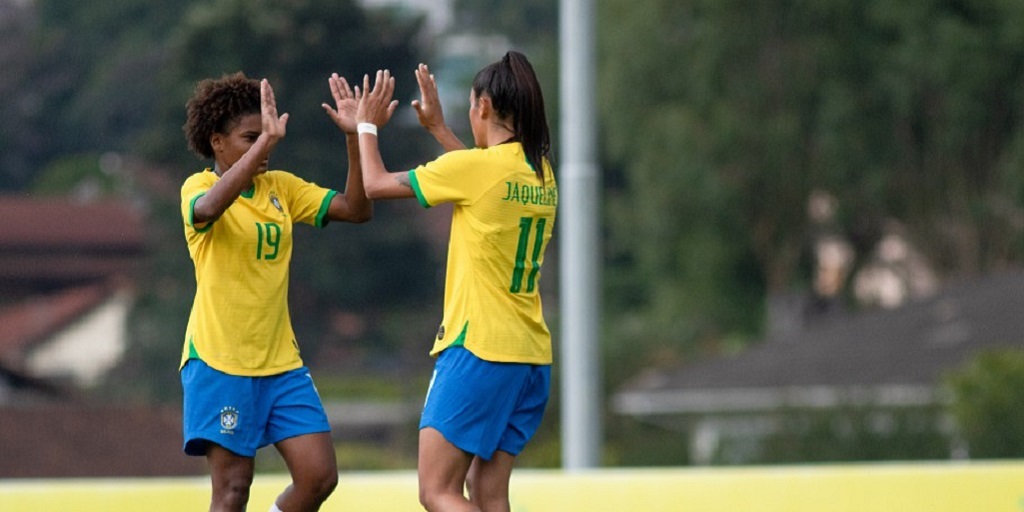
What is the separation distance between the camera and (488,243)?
679 cm

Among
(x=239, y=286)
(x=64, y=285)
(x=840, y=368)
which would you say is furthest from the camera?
(x=64, y=285)

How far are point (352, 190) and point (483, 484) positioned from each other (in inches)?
46.1

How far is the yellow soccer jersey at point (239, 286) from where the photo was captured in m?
6.94

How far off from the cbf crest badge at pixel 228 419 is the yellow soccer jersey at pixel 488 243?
739 mm

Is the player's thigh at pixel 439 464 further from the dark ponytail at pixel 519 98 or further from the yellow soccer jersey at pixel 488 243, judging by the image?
the dark ponytail at pixel 519 98

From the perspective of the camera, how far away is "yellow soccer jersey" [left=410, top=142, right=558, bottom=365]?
678 cm

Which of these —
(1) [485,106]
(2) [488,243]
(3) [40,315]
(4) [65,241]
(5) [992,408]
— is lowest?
(5) [992,408]

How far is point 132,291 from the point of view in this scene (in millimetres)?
41844

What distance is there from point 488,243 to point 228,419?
43.3 inches

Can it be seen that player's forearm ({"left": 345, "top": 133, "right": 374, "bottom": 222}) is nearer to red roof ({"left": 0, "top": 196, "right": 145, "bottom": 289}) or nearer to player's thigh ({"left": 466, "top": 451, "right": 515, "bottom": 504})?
player's thigh ({"left": 466, "top": 451, "right": 515, "bottom": 504})

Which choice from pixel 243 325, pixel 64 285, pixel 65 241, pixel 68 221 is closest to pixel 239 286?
pixel 243 325

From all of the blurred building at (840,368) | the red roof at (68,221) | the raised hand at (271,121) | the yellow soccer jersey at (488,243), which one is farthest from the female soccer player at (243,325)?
the red roof at (68,221)

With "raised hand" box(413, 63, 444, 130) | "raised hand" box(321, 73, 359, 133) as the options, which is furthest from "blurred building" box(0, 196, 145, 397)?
"raised hand" box(413, 63, 444, 130)

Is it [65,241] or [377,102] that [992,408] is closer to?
[377,102]
